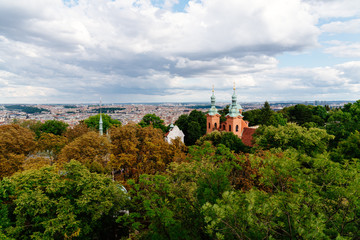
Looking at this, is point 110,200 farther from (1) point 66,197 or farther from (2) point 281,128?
(2) point 281,128

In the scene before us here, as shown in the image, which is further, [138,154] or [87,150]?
[138,154]

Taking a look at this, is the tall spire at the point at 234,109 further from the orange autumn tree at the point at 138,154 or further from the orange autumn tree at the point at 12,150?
the orange autumn tree at the point at 12,150

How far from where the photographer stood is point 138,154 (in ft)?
60.6

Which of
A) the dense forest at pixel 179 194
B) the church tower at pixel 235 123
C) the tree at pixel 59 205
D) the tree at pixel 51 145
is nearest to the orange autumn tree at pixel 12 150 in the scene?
the dense forest at pixel 179 194

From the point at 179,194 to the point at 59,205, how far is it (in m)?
5.75

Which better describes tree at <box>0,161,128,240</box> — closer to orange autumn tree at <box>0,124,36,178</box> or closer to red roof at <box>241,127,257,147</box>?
orange autumn tree at <box>0,124,36,178</box>

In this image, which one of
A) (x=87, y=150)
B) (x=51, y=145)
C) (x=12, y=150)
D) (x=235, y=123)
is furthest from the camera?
(x=235, y=123)

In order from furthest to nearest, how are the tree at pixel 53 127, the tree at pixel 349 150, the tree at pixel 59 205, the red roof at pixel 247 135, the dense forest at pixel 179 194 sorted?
the tree at pixel 53 127 → the red roof at pixel 247 135 → the tree at pixel 349 150 → the tree at pixel 59 205 → the dense forest at pixel 179 194

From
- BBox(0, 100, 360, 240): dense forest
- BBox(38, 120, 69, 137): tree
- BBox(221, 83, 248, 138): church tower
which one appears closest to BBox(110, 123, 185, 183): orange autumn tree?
BBox(0, 100, 360, 240): dense forest

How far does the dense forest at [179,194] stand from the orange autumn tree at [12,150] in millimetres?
85

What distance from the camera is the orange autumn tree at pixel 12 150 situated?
669 inches

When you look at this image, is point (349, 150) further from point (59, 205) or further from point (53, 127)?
point (53, 127)

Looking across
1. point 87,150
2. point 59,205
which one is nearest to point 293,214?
point 59,205

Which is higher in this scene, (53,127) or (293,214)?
(293,214)
